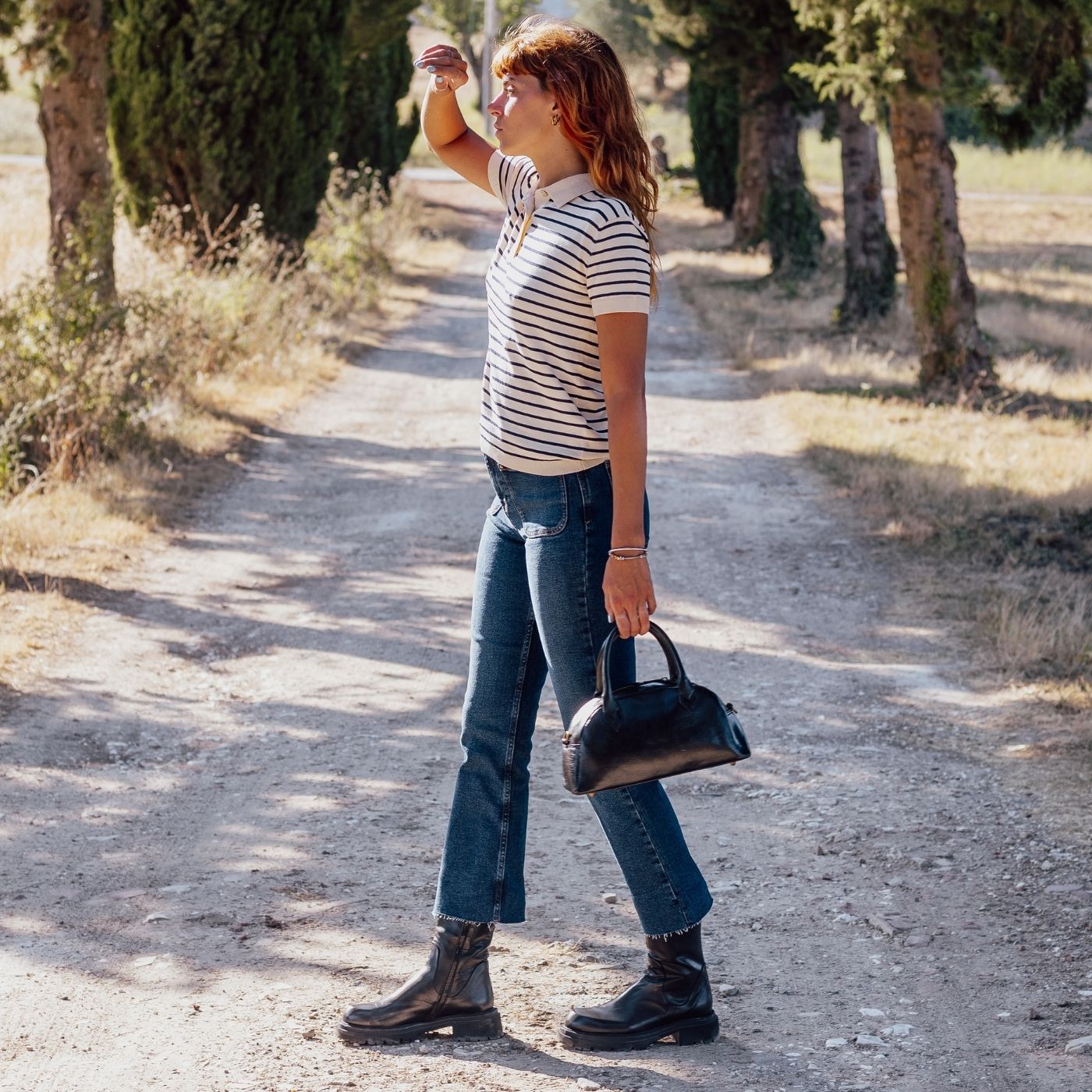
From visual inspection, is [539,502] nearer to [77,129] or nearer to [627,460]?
[627,460]

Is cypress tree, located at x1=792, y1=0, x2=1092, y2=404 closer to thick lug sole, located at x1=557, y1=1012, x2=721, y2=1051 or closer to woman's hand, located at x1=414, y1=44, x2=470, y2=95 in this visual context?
woman's hand, located at x1=414, y1=44, x2=470, y2=95

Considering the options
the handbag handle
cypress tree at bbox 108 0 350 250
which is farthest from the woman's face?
cypress tree at bbox 108 0 350 250

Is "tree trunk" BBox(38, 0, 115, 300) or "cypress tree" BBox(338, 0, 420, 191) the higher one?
"cypress tree" BBox(338, 0, 420, 191)

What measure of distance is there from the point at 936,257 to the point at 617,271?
31.7ft

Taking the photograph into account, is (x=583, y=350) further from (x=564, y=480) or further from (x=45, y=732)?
(x=45, y=732)

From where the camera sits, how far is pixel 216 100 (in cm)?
1461

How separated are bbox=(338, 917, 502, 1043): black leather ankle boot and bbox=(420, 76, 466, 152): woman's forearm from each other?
1805 mm

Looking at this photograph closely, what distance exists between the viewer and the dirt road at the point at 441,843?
3154mm

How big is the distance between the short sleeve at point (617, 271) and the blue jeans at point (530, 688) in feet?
1.17

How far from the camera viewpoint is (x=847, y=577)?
24.0 ft

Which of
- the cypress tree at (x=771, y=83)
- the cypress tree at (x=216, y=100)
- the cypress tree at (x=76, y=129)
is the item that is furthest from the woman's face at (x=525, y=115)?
the cypress tree at (x=771, y=83)

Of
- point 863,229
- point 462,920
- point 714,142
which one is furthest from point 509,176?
point 714,142

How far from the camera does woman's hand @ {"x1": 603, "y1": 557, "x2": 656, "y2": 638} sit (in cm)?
289

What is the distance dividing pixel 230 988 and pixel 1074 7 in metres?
8.84
